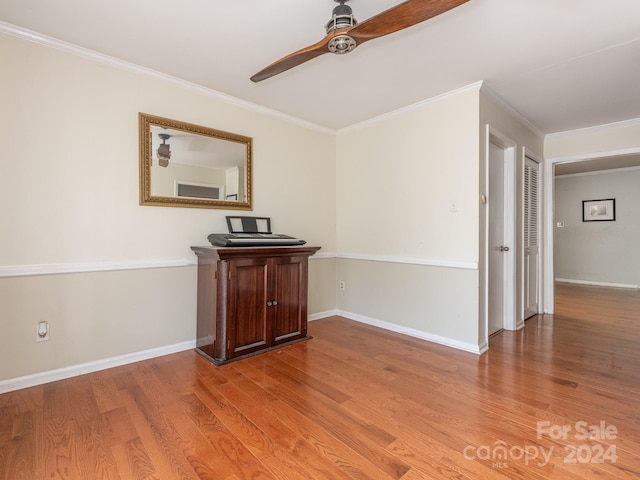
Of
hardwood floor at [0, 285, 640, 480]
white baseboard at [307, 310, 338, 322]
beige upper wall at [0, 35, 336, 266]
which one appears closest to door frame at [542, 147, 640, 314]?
hardwood floor at [0, 285, 640, 480]

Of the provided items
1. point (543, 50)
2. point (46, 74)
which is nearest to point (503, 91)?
point (543, 50)

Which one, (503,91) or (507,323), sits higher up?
(503,91)

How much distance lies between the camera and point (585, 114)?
3.38 metres

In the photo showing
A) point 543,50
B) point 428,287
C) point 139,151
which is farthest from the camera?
point 428,287

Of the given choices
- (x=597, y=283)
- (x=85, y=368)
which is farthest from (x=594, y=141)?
(x=85, y=368)

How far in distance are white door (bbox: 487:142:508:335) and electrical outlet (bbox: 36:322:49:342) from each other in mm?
3746

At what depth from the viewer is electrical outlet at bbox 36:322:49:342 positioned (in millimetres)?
2135

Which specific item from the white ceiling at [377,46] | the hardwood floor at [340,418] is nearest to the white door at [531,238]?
the white ceiling at [377,46]

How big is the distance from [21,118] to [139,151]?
0.69 m

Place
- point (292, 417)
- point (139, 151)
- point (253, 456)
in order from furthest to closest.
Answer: point (139, 151)
point (292, 417)
point (253, 456)

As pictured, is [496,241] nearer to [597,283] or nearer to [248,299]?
[248,299]

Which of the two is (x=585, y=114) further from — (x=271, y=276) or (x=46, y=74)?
(x=46, y=74)

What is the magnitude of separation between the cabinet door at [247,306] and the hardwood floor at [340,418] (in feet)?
0.49

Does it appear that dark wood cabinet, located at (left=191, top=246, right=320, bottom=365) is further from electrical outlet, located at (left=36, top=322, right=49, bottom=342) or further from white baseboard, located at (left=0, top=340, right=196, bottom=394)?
electrical outlet, located at (left=36, top=322, right=49, bottom=342)
